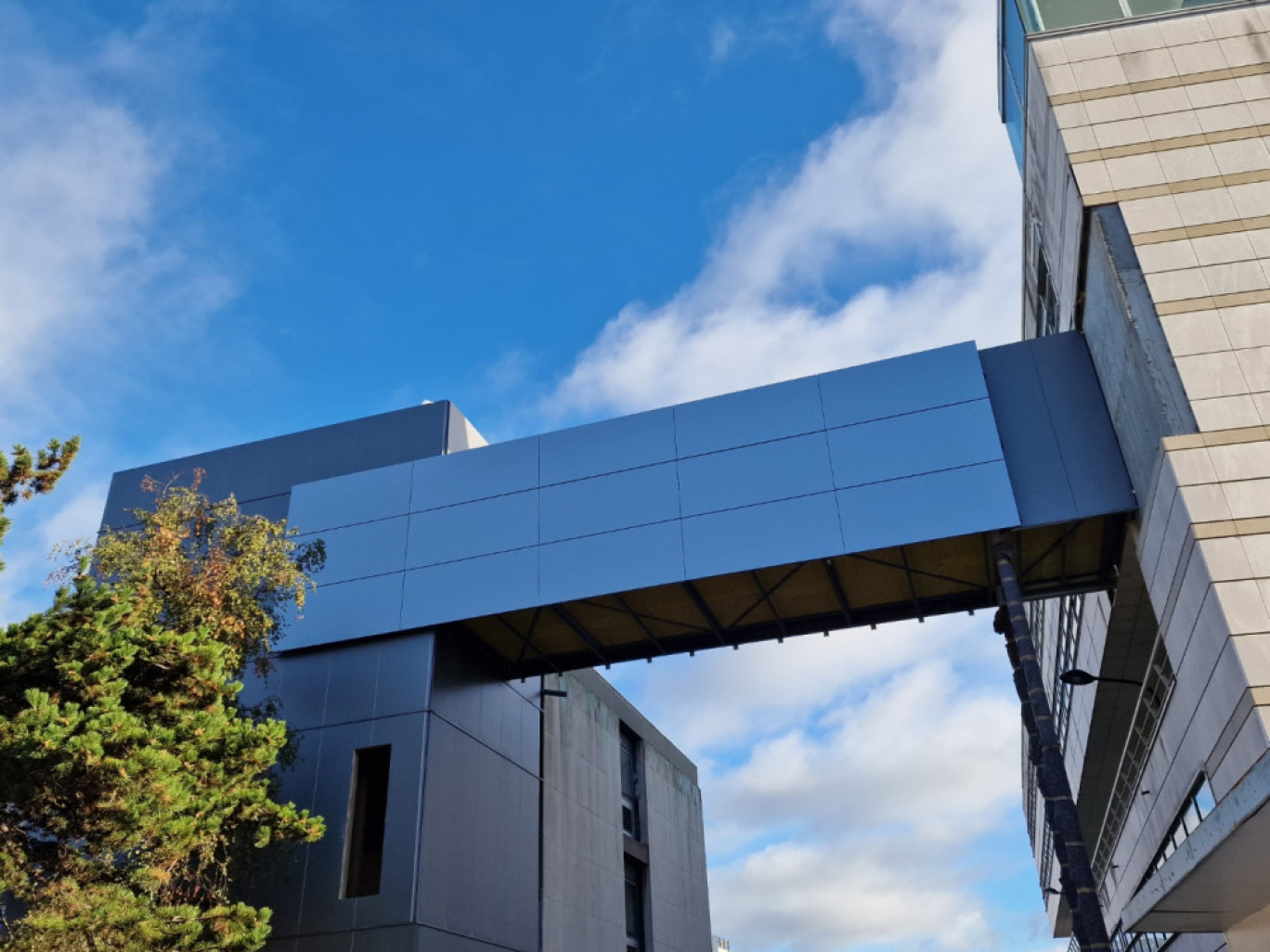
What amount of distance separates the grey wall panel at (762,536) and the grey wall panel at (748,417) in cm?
172

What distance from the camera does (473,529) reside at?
23719 millimetres

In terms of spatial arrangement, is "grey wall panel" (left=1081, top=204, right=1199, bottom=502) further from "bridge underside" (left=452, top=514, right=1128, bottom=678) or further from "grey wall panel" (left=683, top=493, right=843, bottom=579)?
"grey wall panel" (left=683, top=493, right=843, bottom=579)

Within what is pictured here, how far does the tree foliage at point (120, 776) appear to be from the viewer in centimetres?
1320

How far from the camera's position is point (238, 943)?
15102 mm

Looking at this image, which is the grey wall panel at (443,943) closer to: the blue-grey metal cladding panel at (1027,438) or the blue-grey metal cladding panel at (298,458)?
the blue-grey metal cladding panel at (298,458)

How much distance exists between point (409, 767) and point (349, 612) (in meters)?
4.32

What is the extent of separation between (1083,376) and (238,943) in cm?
1926

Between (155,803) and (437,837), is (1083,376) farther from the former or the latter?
(155,803)

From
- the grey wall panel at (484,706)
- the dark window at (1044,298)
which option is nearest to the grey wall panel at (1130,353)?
the dark window at (1044,298)

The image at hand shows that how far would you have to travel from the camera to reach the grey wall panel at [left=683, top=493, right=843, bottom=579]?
2103 centimetres

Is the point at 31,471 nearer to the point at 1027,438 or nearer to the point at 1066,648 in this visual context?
the point at 1027,438

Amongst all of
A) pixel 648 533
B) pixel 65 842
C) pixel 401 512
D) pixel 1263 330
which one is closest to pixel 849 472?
pixel 648 533

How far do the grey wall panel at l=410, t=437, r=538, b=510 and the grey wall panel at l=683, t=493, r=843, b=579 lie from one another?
4.50 metres

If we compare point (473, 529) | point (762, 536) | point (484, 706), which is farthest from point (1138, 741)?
point (473, 529)
